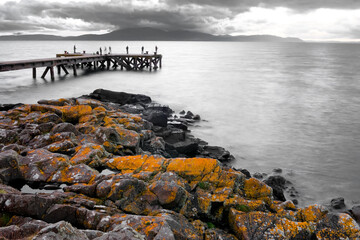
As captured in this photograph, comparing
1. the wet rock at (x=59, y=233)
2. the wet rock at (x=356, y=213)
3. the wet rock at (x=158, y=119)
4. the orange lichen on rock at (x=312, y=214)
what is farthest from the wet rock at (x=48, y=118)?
the wet rock at (x=356, y=213)

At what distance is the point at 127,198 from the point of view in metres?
5.16

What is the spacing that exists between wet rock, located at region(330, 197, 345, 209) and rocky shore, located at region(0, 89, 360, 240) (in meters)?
0.90

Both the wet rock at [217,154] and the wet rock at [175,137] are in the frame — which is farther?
the wet rock at [175,137]

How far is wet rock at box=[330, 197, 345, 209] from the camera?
8.56m

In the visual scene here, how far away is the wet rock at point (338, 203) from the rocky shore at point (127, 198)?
0.90m

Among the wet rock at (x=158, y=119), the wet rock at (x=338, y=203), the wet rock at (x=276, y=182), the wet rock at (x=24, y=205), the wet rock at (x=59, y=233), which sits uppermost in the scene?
the wet rock at (x=59, y=233)

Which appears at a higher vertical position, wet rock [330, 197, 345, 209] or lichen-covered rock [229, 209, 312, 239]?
lichen-covered rock [229, 209, 312, 239]

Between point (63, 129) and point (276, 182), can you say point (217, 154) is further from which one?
point (63, 129)

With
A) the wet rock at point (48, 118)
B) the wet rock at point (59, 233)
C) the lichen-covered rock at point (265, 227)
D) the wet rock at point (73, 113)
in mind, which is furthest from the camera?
the wet rock at point (73, 113)

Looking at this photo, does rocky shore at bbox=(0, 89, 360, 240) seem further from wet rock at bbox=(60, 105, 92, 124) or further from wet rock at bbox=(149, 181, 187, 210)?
wet rock at bbox=(60, 105, 92, 124)

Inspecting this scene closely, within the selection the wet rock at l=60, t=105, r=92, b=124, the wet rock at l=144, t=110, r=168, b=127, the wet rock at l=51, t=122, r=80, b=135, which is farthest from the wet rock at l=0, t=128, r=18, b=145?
the wet rock at l=144, t=110, r=168, b=127

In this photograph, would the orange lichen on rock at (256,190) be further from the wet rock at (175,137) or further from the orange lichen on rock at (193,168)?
the wet rock at (175,137)

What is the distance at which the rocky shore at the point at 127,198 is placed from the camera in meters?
4.19

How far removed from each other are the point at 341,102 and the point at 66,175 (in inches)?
1040
